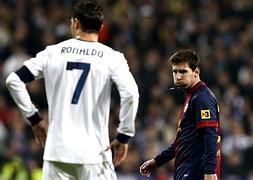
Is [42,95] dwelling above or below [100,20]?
below

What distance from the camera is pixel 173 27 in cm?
1695

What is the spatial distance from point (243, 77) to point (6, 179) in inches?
234

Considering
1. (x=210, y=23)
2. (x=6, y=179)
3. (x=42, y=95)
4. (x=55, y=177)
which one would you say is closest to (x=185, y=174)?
(x=55, y=177)

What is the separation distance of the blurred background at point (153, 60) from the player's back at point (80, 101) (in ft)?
20.7

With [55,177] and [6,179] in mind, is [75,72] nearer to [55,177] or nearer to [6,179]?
[55,177]

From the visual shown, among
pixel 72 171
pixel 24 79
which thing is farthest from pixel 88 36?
pixel 72 171

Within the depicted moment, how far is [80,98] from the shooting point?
5852 millimetres

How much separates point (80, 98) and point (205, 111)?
0.95m

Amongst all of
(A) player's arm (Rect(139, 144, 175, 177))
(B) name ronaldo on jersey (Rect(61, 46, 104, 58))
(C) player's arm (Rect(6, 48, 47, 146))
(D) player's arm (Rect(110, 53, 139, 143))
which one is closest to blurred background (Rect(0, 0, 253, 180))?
(A) player's arm (Rect(139, 144, 175, 177))

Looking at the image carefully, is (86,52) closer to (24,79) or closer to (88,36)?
(88,36)

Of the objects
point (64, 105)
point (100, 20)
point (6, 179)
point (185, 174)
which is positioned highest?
point (100, 20)

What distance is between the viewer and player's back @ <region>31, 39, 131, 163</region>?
5852 mm

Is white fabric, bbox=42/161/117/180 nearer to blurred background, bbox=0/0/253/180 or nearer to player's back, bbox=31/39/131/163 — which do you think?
player's back, bbox=31/39/131/163

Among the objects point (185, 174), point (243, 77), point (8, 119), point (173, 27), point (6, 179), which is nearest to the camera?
point (185, 174)
